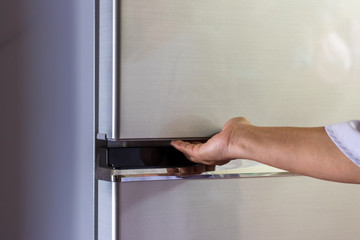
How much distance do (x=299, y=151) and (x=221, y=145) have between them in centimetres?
13

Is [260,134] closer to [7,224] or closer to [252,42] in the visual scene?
[252,42]

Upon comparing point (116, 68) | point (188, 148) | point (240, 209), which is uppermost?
point (116, 68)

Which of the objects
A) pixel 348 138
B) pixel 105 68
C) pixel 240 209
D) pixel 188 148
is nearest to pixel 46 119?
pixel 105 68

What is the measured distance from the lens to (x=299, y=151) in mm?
830

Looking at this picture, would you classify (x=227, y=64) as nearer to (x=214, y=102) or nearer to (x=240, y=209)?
(x=214, y=102)

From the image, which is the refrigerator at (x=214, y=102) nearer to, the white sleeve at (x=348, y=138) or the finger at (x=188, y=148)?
the finger at (x=188, y=148)

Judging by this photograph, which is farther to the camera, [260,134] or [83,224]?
[83,224]

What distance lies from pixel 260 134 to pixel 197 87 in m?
0.13

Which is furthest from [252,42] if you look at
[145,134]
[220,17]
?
[145,134]

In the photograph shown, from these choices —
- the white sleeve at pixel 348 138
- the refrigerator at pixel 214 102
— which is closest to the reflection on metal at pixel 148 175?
the refrigerator at pixel 214 102

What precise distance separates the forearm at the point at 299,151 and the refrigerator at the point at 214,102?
0.08 metres

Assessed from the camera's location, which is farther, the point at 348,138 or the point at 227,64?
the point at 227,64

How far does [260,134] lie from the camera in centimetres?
87

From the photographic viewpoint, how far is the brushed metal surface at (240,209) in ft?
2.97
